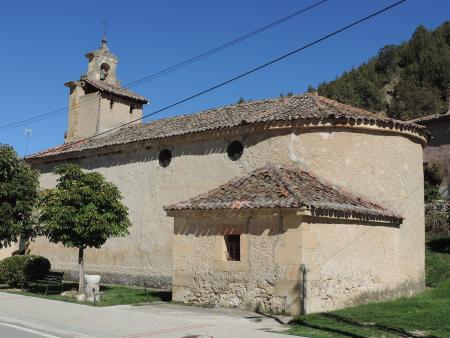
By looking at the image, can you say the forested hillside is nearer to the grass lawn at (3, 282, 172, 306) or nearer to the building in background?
the building in background

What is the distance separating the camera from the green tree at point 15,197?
18172 mm

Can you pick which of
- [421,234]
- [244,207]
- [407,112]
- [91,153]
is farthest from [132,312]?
[407,112]

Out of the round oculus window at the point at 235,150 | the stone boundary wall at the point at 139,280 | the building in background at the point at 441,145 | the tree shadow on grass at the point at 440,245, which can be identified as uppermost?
the building in background at the point at 441,145

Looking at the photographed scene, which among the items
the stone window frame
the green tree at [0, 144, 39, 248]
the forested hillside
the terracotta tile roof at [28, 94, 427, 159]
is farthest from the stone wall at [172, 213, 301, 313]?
the forested hillside

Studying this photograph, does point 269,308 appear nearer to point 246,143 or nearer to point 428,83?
point 246,143

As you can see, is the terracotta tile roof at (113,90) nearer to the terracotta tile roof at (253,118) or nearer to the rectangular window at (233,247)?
the terracotta tile roof at (253,118)

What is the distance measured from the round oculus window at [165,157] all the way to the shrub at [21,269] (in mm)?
5820

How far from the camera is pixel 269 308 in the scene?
39.5 feet

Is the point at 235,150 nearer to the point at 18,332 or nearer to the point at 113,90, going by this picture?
the point at 18,332

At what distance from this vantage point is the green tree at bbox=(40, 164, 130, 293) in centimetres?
1543

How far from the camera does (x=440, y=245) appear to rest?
2106 centimetres

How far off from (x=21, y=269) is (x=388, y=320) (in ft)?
43.4

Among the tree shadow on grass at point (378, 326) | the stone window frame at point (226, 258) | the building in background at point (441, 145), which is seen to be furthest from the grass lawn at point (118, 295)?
the building in background at point (441, 145)

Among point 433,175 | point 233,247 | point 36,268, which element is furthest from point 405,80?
point 233,247
